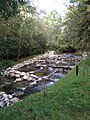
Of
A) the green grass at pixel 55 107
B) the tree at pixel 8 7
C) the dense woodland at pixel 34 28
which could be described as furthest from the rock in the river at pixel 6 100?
the tree at pixel 8 7

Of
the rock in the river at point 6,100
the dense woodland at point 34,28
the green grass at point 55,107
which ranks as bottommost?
the rock in the river at point 6,100

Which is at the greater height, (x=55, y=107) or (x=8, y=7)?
(x=8, y=7)

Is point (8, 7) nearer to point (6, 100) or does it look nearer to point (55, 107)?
Answer: point (55, 107)

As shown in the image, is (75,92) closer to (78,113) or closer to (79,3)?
(78,113)

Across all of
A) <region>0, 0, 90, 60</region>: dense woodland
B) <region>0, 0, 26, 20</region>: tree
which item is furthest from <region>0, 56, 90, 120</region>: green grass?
<region>0, 0, 26, 20</region>: tree


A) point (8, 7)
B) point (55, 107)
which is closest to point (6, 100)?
point (55, 107)

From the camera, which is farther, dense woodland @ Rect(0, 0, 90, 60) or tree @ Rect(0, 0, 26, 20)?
dense woodland @ Rect(0, 0, 90, 60)

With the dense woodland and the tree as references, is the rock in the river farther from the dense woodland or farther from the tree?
the tree

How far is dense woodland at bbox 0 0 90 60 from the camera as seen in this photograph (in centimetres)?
496

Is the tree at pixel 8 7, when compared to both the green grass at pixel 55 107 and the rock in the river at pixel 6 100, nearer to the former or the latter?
the green grass at pixel 55 107

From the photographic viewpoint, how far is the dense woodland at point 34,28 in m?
4.96

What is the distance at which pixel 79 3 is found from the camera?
15867mm

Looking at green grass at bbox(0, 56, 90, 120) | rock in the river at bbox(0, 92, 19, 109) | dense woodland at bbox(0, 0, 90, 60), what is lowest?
rock in the river at bbox(0, 92, 19, 109)

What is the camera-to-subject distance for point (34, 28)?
72.1 feet
